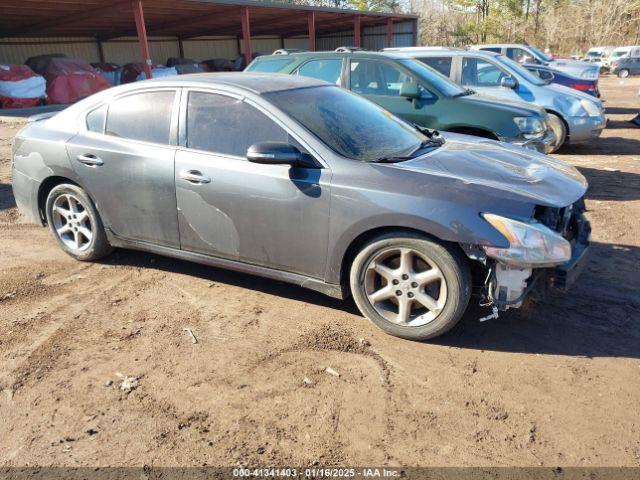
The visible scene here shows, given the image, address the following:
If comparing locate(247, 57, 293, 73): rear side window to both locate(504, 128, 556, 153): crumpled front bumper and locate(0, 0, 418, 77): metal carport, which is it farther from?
locate(0, 0, 418, 77): metal carport

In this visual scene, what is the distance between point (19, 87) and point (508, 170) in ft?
60.0

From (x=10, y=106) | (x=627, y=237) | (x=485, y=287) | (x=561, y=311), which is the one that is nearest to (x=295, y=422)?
(x=485, y=287)

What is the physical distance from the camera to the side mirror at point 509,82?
8852 mm

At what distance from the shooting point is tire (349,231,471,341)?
10.3ft

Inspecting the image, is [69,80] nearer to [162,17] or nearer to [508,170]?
[162,17]

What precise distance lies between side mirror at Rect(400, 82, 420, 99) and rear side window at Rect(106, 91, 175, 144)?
3.57m

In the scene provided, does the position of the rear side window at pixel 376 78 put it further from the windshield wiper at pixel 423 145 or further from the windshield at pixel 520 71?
the windshield at pixel 520 71

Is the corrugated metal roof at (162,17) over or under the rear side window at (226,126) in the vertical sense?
over

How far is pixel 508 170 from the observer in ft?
11.6

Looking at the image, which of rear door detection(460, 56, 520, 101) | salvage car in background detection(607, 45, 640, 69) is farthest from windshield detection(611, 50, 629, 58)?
rear door detection(460, 56, 520, 101)

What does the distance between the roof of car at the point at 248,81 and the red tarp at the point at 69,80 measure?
55.0 ft

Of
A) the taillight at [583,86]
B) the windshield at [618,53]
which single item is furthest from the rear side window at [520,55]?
the windshield at [618,53]

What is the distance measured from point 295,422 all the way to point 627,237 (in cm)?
412

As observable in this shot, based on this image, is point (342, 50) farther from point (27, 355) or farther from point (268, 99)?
point (27, 355)
